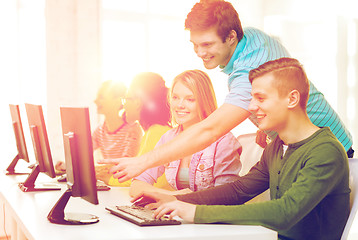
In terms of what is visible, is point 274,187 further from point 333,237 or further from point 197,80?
point 197,80

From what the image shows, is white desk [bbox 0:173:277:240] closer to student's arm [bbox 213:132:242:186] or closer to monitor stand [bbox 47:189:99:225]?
monitor stand [bbox 47:189:99:225]

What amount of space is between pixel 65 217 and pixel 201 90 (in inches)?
43.5

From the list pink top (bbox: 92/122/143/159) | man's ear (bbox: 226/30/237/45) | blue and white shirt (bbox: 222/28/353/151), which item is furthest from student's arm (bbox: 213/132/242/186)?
pink top (bbox: 92/122/143/159)

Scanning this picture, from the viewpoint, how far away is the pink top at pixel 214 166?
2.21 meters

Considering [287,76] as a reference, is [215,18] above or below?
above

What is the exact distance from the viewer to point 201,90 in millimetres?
2389

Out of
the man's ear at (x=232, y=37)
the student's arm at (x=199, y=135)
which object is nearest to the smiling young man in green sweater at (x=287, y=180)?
the student's arm at (x=199, y=135)

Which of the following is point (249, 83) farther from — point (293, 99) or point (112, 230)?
point (112, 230)

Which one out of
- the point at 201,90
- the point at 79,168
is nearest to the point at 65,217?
the point at 79,168

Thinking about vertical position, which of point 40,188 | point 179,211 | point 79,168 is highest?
point 79,168

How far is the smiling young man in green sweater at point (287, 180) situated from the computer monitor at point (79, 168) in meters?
0.25

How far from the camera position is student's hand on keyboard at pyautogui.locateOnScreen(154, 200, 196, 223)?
4.72 ft

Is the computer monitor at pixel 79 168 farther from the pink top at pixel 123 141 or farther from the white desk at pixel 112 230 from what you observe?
the pink top at pixel 123 141

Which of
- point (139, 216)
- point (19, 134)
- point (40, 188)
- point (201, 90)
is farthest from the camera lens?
point (19, 134)
